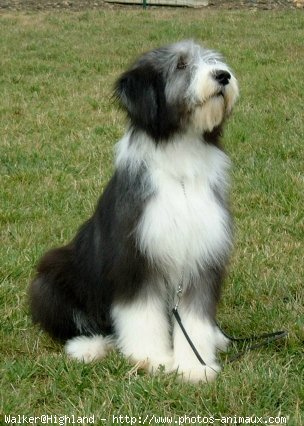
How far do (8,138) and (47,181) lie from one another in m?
1.54

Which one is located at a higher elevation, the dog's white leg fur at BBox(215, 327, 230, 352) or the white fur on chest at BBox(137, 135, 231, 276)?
the white fur on chest at BBox(137, 135, 231, 276)

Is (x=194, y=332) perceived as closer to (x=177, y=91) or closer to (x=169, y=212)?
(x=169, y=212)

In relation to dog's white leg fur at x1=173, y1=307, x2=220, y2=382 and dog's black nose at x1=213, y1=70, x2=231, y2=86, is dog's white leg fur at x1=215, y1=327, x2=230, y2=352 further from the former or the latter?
dog's black nose at x1=213, y1=70, x2=231, y2=86

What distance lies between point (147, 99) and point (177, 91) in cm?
14

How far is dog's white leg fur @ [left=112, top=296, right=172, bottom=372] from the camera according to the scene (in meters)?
3.61

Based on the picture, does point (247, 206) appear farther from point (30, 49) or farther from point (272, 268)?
point (30, 49)

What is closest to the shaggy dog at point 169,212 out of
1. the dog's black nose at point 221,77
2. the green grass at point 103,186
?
the dog's black nose at point 221,77

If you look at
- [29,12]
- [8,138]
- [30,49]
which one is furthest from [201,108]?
[29,12]

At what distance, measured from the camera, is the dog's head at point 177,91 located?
11.2 ft

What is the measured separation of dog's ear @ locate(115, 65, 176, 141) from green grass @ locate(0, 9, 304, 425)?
3.58ft

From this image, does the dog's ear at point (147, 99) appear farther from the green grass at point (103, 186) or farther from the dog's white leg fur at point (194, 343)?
the green grass at point (103, 186)

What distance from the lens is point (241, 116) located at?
27.5 feet

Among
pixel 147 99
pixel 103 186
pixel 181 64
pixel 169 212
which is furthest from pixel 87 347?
pixel 103 186

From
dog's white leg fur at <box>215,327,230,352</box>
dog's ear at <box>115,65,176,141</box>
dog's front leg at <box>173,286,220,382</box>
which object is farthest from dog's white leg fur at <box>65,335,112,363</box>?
dog's ear at <box>115,65,176,141</box>
